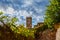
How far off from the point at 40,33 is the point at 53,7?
17.9 feet

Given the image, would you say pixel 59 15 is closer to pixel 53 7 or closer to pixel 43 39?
pixel 53 7

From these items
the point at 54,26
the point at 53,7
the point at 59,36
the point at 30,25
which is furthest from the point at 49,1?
the point at 30,25

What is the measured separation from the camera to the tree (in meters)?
16.5

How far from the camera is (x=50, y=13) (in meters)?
17.0

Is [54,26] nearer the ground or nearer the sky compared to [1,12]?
nearer the ground

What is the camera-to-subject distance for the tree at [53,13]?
1652 centimetres

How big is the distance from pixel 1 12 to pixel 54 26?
6.42 metres

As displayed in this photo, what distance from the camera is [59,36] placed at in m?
15.2

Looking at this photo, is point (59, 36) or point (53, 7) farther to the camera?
point (53, 7)

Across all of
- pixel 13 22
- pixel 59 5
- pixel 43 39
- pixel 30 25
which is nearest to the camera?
pixel 13 22

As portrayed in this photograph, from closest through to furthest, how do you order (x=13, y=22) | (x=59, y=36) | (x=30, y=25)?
1. (x=13, y=22)
2. (x=59, y=36)
3. (x=30, y=25)

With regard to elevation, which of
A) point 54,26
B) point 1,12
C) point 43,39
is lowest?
point 43,39

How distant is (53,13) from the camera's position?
55.2ft

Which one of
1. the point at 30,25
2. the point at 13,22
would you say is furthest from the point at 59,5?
the point at 30,25
